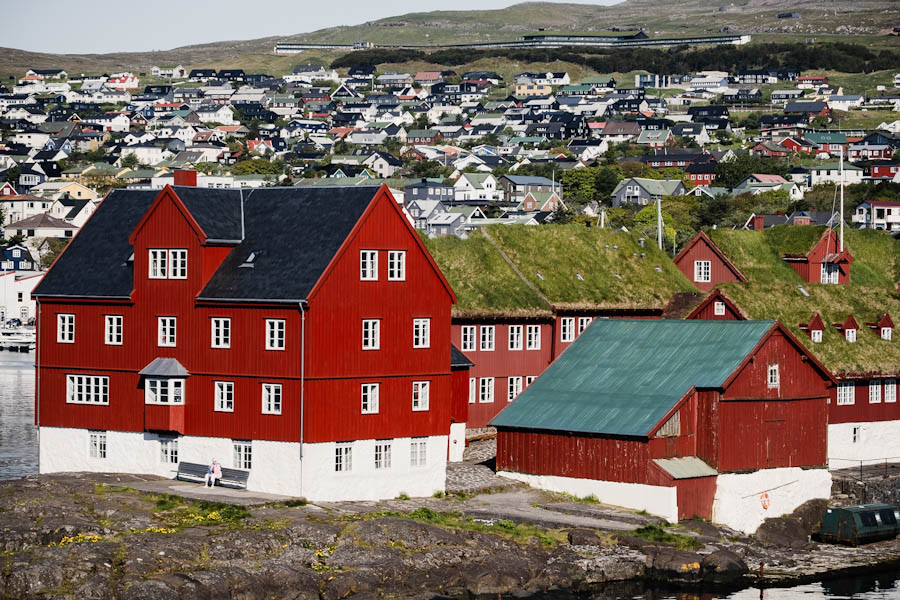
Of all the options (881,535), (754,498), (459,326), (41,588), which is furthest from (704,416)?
(41,588)

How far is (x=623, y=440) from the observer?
5228 centimetres

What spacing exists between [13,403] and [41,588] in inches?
2496

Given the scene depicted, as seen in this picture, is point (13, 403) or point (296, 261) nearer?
point (296, 261)

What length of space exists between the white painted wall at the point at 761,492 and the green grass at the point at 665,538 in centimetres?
453

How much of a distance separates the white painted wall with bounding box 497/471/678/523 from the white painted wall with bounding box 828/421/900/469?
1648cm

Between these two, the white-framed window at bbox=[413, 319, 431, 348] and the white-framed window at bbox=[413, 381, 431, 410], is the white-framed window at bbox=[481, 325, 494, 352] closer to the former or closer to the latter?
the white-framed window at bbox=[413, 319, 431, 348]

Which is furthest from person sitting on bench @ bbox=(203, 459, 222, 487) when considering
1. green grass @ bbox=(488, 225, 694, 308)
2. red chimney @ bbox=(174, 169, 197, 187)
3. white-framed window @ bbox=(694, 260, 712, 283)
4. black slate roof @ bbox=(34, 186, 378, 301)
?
white-framed window @ bbox=(694, 260, 712, 283)

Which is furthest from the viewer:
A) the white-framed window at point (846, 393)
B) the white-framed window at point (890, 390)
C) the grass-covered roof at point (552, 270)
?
the white-framed window at point (890, 390)

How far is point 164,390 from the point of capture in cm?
5181

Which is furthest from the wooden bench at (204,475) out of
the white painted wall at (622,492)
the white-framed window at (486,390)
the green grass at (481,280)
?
the white-framed window at (486,390)

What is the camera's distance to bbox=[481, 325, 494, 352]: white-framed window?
66.7m

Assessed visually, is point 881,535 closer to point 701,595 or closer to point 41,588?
point 701,595

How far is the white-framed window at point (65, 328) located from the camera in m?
54.0

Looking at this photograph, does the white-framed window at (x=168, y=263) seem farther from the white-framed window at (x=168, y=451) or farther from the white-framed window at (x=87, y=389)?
the white-framed window at (x=168, y=451)
